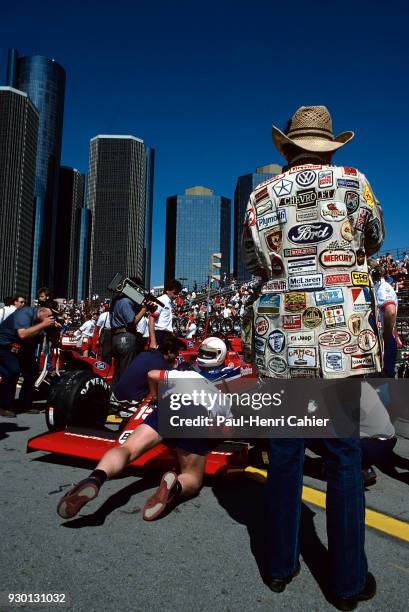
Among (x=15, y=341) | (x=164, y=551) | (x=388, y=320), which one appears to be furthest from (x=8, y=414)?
(x=388, y=320)

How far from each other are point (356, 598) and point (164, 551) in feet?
3.02

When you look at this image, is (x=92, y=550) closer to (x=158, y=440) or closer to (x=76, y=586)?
(x=76, y=586)

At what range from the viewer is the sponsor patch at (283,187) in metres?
2.15

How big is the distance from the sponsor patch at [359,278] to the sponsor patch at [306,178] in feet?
1.49

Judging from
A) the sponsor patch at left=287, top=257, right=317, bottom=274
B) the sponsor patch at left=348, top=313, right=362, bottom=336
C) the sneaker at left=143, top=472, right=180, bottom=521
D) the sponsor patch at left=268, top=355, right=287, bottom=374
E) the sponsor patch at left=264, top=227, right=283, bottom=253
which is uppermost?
the sponsor patch at left=264, top=227, right=283, bottom=253

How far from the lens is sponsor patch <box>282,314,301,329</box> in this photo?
2037mm

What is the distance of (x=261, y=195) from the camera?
2.26m

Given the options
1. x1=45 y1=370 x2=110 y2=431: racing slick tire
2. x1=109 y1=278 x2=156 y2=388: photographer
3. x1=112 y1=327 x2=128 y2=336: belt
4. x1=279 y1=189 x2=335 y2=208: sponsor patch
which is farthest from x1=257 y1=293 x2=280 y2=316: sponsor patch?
x1=112 y1=327 x2=128 y2=336: belt

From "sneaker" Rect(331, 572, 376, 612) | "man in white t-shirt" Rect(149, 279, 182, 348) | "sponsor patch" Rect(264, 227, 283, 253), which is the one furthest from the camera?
"man in white t-shirt" Rect(149, 279, 182, 348)

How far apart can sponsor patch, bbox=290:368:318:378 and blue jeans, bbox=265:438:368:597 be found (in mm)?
267

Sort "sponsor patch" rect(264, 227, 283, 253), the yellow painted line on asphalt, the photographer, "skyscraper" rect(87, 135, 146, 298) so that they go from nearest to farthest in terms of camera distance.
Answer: "sponsor patch" rect(264, 227, 283, 253)
the yellow painted line on asphalt
the photographer
"skyscraper" rect(87, 135, 146, 298)

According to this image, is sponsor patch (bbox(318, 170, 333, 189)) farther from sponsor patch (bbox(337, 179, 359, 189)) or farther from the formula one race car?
the formula one race car

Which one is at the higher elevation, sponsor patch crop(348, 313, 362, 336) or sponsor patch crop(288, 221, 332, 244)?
sponsor patch crop(288, 221, 332, 244)

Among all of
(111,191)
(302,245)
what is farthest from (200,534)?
(111,191)
